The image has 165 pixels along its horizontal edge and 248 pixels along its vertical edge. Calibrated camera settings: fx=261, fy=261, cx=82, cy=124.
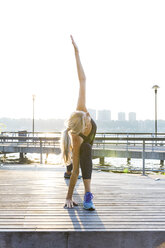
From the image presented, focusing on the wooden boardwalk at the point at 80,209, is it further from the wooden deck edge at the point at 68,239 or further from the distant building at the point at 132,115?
the distant building at the point at 132,115

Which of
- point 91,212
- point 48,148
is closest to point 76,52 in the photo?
point 91,212

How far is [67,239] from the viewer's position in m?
2.48

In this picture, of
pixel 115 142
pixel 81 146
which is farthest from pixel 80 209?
pixel 115 142

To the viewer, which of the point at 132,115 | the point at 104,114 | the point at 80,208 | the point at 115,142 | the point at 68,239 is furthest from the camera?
the point at 132,115

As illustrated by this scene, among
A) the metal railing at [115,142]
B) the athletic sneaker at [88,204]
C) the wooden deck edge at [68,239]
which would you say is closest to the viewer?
the wooden deck edge at [68,239]

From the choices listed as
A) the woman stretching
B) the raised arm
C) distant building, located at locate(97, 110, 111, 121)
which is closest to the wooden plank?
the woman stretching

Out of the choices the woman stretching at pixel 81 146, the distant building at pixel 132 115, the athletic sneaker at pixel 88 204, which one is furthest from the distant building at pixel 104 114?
the athletic sneaker at pixel 88 204

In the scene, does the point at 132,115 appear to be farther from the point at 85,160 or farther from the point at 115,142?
the point at 85,160

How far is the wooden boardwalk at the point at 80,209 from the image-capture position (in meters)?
2.61

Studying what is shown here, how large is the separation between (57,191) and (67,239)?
6.01 ft

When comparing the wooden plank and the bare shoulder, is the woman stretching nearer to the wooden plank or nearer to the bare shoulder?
the bare shoulder

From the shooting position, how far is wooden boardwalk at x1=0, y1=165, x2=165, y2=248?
2605 millimetres

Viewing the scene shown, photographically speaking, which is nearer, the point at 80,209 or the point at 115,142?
the point at 80,209

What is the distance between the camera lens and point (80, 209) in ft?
10.7
